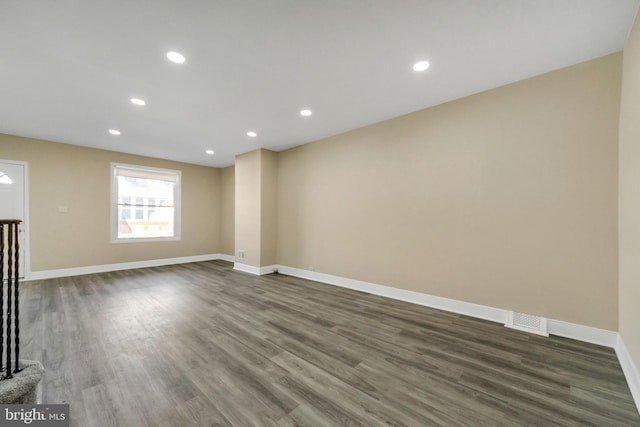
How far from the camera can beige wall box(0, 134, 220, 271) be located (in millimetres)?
4656

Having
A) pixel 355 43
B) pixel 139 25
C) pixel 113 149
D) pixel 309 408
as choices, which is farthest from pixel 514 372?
pixel 113 149

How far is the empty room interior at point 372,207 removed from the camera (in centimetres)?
175

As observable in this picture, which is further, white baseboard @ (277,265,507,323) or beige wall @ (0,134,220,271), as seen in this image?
beige wall @ (0,134,220,271)

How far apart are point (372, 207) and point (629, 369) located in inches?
115

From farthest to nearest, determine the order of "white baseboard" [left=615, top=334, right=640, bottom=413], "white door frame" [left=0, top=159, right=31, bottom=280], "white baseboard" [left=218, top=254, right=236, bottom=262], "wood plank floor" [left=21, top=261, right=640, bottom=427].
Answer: "white baseboard" [left=218, top=254, right=236, bottom=262] < "white door frame" [left=0, top=159, right=31, bottom=280] < "white baseboard" [left=615, top=334, right=640, bottom=413] < "wood plank floor" [left=21, top=261, right=640, bottom=427]

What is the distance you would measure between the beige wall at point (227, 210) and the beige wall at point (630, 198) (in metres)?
7.02

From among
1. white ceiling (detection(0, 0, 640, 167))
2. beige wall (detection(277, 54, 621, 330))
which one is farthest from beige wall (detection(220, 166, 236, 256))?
beige wall (detection(277, 54, 621, 330))

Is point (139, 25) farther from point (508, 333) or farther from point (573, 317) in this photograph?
point (573, 317)

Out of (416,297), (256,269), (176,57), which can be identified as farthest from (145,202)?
(416,297)

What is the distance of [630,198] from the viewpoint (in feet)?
6.37

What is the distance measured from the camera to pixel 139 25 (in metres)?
1.92

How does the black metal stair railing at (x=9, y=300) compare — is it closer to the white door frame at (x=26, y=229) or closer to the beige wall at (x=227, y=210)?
the white door frame at (x=26, y=229)

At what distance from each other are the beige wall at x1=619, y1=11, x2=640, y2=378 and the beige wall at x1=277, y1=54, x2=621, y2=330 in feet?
0.57

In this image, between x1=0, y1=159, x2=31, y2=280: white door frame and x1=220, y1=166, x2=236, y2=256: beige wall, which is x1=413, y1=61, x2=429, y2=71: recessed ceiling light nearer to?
x1=220, y1=166, x2=236, y2=256: beige wall
